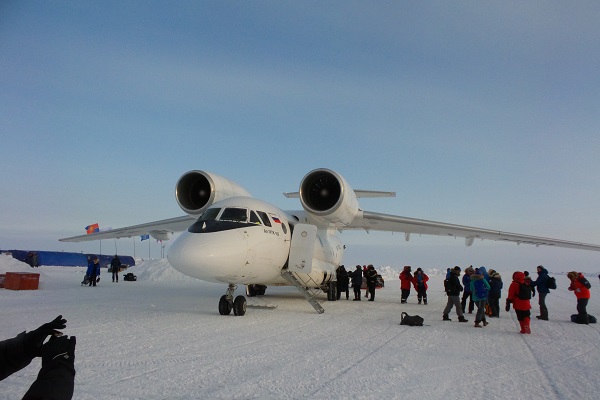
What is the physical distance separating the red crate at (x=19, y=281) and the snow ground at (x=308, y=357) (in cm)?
728

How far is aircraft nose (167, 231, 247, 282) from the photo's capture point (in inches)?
349

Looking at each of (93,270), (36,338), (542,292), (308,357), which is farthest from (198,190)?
(36,338)

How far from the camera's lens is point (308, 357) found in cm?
598

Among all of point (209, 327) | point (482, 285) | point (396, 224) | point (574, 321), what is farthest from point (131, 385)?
point (396, 224)

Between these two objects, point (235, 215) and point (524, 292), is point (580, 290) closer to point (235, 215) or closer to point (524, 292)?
point (524, 292)

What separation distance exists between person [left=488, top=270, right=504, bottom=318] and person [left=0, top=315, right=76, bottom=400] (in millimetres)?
11159

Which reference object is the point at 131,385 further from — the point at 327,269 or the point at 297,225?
the point at 327,269

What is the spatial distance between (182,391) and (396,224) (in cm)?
1250

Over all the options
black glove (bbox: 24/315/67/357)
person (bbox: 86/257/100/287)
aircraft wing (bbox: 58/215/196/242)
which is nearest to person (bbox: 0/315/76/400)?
black glove (bbox: 24/315/67/357)

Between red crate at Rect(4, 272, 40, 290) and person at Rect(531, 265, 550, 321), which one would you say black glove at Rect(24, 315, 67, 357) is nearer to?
person at Rect(531, 265, 550, 321)

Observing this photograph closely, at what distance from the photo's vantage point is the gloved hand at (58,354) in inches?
69.5

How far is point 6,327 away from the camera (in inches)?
313

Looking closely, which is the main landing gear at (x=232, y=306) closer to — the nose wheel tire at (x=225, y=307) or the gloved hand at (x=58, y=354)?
the nose wheel tire at (x=225, y=307)

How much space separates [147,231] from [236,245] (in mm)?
9195
